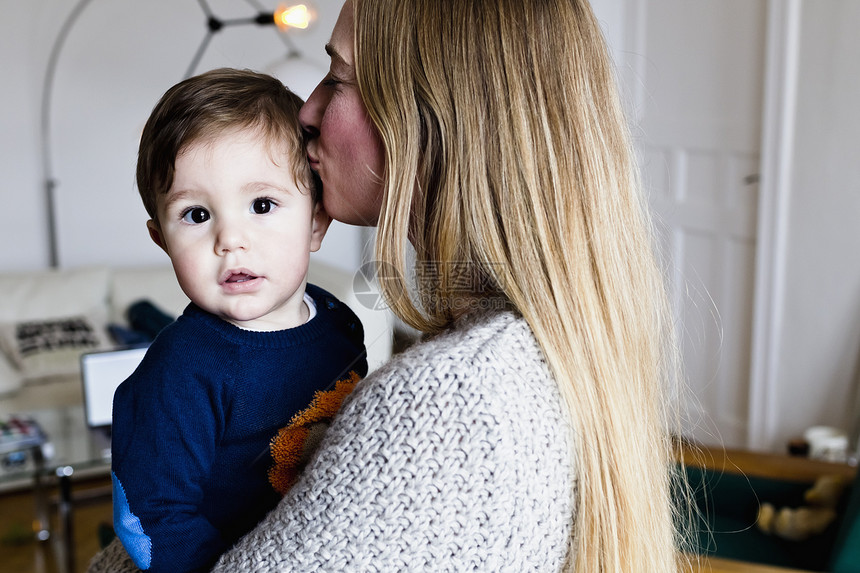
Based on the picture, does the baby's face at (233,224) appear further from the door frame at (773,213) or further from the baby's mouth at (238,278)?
the door frame at (773,213)

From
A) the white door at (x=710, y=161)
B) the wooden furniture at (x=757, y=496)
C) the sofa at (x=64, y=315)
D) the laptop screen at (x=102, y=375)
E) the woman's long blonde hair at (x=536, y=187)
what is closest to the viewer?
the woman's long blonde hair at (x=536, y=187)

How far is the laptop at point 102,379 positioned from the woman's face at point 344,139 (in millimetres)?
1645

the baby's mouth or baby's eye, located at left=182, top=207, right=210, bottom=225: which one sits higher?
baby's eye, located at left=182, top=207, right=210, bottom=225

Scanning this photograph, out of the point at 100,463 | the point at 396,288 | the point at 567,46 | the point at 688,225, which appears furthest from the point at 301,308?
the point at 688,225

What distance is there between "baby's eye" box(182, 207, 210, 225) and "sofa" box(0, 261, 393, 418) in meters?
2.24

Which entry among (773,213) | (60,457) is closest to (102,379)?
(60,457)

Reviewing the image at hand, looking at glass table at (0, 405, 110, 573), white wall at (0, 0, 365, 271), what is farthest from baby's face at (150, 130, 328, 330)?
white wall at (0, 0, 365, 271)

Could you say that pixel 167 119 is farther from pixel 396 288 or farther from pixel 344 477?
pixel 344 477

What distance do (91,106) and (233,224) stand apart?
3.66 meters

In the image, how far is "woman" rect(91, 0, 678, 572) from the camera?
0.67m

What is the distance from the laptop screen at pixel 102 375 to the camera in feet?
7.87

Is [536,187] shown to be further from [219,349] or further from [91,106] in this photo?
[91,106]

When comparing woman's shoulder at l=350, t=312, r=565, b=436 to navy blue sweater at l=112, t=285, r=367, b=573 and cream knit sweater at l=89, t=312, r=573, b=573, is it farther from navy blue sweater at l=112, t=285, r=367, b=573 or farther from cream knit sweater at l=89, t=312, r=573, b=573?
navy blue sweater at l=112, t=285, r=367, b=573

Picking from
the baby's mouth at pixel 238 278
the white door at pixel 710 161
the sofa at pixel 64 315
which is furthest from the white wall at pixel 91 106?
the baby's mouth at pixel 238 278
